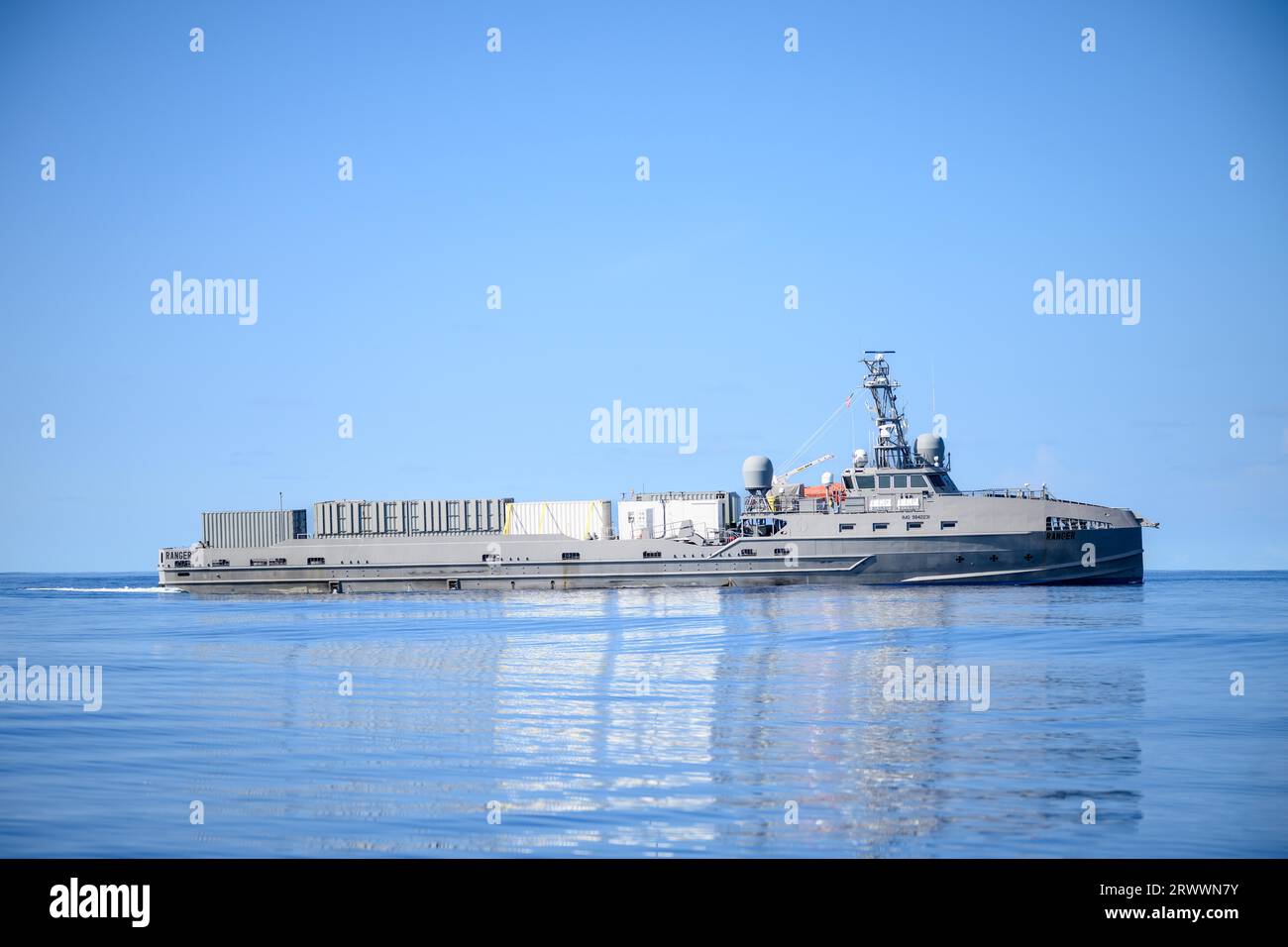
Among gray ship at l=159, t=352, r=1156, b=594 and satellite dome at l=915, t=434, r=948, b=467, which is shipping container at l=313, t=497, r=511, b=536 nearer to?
gray ship at l=159, t=352, r=1156, b=594

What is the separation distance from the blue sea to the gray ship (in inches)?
749

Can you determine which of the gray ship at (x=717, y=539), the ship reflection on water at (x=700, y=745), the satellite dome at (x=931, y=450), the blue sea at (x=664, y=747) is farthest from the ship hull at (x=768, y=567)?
the ship reflection on water at (x=700, y=745)

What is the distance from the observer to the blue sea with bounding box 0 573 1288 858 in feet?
39.4

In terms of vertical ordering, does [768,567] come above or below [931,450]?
below

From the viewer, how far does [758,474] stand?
207ft

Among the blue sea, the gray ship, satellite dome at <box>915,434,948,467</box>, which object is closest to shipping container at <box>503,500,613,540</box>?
the gray ship

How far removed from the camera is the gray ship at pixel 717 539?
5597cm

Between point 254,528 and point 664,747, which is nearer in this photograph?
point 664,747

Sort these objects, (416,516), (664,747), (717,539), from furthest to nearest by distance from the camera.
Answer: (416,516)
(717,539)
(664,747)

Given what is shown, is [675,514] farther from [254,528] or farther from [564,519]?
[254,528]

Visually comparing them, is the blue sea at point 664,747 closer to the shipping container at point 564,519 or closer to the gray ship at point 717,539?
the gray ship at point 717,539

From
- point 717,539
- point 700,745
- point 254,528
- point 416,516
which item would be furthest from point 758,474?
point 700,745

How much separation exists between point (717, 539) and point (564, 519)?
10187mm

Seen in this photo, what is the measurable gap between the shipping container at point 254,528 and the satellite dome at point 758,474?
93.6 feet
